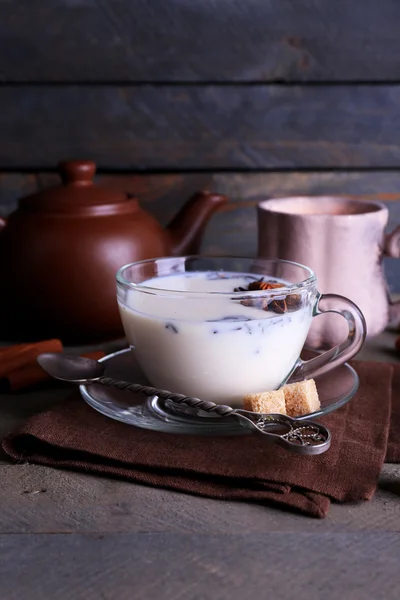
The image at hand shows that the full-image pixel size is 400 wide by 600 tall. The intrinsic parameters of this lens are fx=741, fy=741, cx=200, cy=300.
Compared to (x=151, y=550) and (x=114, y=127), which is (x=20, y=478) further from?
(x=114, y=127)

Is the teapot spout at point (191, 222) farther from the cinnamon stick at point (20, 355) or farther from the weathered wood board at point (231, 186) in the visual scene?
the cinnamon stick at point (20, 355)

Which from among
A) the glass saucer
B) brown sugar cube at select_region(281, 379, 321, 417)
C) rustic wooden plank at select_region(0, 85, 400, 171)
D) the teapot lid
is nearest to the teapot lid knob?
the teapot lid

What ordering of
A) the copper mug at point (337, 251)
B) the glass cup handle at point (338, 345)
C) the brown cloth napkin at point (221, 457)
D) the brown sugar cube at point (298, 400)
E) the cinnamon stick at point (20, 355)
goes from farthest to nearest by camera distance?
1. the copper mug at point (337, 251)
2. the cinnamon stick at point (20, 355)
3. the glass cup handle at point (338, 345)
4. the brown sugar cube at point (298, 400)
5. the brown cloth napkin at point (221, 457)

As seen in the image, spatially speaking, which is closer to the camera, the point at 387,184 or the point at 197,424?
the point at 197,424

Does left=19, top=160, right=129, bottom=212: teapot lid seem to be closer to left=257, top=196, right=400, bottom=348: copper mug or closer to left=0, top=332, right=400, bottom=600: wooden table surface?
left=257, top=196, right=400, bottom=348: copper mug

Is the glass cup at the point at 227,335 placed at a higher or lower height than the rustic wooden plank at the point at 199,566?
higher

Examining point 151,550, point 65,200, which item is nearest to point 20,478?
point 151,550

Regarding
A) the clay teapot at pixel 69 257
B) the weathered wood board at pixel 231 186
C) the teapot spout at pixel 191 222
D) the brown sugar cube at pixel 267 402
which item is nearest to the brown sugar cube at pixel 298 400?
the brown sugar cube at pixel 267 402
